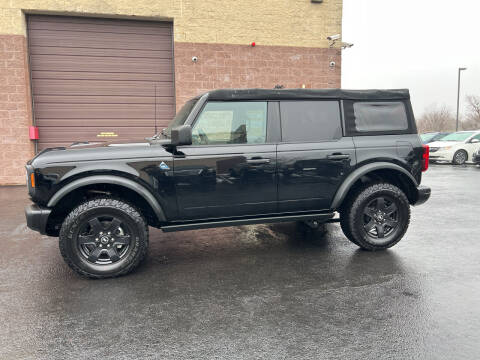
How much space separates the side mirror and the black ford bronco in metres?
0.01

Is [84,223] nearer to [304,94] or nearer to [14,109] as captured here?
[304,94]

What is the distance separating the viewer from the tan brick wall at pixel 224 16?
970 centimetres

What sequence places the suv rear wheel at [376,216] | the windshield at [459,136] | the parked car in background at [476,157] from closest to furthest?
the suv rear wheel at [376,216] → the parked car in background at [476,157] → the windshield at [459,136]

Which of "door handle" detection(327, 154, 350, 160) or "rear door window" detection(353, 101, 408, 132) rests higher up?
"rear door window" detection(353, 101, 408, 132)

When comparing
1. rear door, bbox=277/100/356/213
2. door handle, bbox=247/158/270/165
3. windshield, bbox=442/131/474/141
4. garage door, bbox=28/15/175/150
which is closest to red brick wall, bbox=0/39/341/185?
garage door, bbox=28/15/175/150

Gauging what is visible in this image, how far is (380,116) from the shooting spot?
4395 mm

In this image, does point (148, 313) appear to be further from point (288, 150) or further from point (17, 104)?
point (17, 104)

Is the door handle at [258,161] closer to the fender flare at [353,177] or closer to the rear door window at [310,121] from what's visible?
the rear door window at [310,121]

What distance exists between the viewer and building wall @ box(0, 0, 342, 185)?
31.9 ft

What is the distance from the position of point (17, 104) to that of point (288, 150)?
9030 mm

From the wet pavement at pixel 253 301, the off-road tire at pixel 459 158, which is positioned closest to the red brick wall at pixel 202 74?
the wet pavement at pixel 253 301

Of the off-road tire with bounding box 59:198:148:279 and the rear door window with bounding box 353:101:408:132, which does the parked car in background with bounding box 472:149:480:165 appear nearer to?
the rear door window with bounding box 353:101:408:132

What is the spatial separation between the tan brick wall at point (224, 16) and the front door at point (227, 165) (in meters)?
7.66

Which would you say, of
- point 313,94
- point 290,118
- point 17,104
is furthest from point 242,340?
point 17,104
